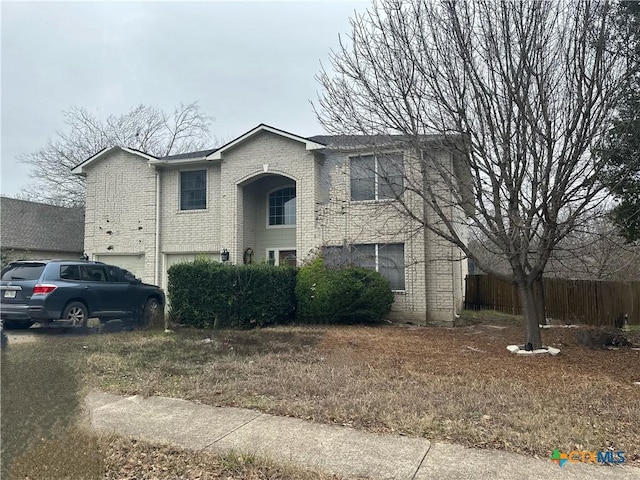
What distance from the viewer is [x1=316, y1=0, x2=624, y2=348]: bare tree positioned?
8.18m

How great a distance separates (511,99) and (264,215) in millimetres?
10482

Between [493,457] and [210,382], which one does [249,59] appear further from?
[493,457]

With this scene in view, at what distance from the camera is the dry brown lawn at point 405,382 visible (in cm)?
441

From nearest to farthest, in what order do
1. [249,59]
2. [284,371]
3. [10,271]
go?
1. [284,371]
2. [10,271]
3. [249,59]

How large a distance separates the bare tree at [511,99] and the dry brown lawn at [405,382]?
77.2 inches

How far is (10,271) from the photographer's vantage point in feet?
33.7

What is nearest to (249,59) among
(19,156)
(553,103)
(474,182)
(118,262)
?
(474,182)

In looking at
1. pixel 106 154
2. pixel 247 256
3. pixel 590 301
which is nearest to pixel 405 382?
pixel 247 256

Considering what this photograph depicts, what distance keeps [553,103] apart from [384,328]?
265 inches

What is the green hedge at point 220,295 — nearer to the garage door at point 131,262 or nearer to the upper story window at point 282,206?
the upper story window at point 282,206
